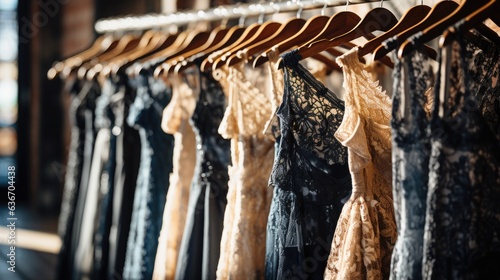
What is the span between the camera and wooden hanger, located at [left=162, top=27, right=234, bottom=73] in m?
1.71

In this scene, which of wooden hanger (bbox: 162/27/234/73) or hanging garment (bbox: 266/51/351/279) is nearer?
hanging garment (bbox: 266/51/351/279)

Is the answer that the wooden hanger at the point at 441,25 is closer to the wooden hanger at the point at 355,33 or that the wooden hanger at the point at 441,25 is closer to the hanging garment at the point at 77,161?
the wooden hanger at the point at 355,33

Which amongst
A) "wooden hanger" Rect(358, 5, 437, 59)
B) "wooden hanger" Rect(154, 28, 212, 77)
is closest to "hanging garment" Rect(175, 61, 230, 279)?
"wooden hanger" Rect(154, 28, 212, 77)

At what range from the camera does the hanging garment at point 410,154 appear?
1084 millimetres

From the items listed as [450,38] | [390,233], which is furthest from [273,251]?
[450,38]

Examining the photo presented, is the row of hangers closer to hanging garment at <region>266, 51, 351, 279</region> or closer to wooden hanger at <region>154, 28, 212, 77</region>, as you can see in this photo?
wooden hanger at <region>154, 28, 212, 77</region>

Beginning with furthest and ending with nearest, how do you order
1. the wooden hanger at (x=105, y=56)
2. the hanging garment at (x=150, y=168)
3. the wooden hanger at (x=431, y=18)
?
the wooden hanger at (x=105, y=56) → the hanging garment at (x=150, y=168) → the wooden hanger at (x=431, y=18)

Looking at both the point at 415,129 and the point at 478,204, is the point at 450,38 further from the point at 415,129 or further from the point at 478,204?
the point at 478,204

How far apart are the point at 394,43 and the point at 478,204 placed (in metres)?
0.33

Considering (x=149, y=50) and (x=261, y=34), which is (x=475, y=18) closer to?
(x=261, y=34)

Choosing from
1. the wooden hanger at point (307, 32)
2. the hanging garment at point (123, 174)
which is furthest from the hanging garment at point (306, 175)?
the hanging garment at point (123, 174)

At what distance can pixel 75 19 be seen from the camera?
4445 millimetres

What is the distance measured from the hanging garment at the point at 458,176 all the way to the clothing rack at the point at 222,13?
48 centimetres

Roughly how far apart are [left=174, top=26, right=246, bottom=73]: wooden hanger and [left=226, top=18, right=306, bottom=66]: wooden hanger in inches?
6.8
